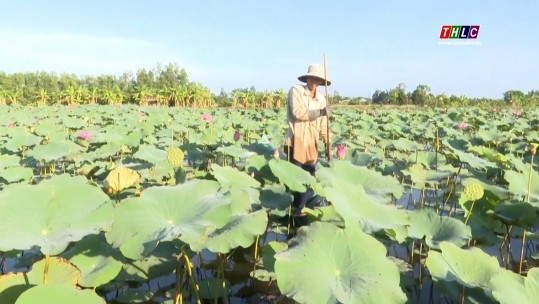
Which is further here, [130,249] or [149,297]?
[149,297]

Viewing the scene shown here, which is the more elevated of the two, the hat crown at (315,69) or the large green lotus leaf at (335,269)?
the hat crown at (315,69)

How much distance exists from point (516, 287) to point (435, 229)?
0.87m

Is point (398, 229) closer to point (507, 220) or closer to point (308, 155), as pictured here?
point (507, 220)

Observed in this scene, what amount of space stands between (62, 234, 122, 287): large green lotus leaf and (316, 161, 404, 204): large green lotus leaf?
1.32m

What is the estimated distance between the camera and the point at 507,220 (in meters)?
2.50

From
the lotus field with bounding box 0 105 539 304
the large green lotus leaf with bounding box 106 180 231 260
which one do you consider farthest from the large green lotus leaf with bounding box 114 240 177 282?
the large green lotus leaf with bounding box 106 180 231 260

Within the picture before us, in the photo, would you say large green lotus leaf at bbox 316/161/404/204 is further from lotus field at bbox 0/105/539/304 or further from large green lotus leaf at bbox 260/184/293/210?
large green lotus leaf at bbox 260/184/293/210

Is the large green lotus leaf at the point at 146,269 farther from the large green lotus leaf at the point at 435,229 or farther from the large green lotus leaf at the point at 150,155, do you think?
the large green lotus leaf at the point at 150,155

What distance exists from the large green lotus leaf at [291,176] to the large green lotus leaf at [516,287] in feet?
4.08

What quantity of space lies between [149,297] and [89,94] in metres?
41.9

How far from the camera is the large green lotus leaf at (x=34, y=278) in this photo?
1.43m

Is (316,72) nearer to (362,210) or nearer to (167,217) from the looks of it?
(362,210)

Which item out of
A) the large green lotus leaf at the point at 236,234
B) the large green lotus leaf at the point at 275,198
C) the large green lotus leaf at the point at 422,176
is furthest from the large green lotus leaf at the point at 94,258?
the large green lotus leaf at the point at 422,176

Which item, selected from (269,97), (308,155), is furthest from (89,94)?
(308,155)
